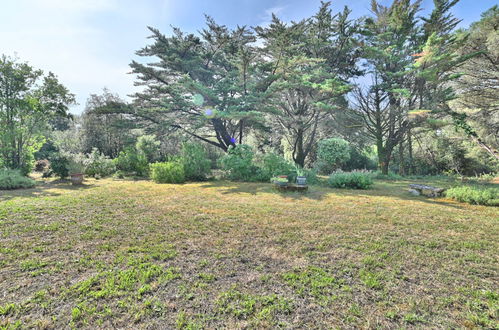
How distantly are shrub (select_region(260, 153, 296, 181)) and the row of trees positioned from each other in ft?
6.18

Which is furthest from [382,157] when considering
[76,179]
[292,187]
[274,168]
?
[76,179]

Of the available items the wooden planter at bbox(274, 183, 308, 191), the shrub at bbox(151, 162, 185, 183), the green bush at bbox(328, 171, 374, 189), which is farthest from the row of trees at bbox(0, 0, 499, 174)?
the green bush at bbox(328, 171, 374, 189)

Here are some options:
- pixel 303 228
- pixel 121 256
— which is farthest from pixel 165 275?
pixel 303 228

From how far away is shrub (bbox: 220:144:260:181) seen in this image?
870 cm

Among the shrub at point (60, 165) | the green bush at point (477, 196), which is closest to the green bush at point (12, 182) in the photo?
the shrub at point (60, 165)

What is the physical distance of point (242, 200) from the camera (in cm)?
530

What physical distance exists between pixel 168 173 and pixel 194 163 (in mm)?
1165

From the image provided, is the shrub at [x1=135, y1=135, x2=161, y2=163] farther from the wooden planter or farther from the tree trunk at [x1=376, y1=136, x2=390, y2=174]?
the tree trunk at [x1=376, y1=136, x2=390, y2=174]

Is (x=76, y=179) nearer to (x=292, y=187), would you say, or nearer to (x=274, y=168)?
(x=274, y=168)

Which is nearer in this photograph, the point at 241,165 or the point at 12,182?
the point at 12,182

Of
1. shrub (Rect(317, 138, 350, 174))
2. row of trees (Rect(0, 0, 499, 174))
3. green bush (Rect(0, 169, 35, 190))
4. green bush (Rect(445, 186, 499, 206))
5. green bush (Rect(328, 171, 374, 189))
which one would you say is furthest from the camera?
shrub (Rect(317, 138, 350, 174))

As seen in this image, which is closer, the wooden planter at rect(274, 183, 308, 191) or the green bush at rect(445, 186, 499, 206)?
the green bush at rect(445, 186, 499, 206)

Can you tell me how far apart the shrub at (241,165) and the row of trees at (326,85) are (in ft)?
2.13

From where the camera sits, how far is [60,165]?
9039 mm
